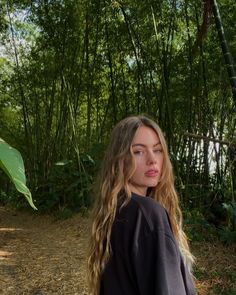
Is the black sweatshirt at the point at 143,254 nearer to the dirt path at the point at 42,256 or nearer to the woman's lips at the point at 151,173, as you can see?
the woman's lips at the point at 151,173

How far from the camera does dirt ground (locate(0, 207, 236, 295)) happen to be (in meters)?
3.35

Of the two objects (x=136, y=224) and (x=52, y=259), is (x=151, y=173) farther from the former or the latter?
(x=52, y=259)

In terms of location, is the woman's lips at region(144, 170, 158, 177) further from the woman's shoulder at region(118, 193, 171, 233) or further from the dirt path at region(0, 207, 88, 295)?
the dirt path at region(0, 207, 88, 295)

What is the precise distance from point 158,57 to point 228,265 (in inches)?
113

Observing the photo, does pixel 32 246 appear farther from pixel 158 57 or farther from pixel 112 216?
pixel 112 216

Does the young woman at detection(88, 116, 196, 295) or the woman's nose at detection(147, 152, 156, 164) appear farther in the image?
the woman's nose at detection(147, 152, 156, 164)

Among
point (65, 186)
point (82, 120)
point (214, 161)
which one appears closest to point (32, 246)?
point (65, 186)

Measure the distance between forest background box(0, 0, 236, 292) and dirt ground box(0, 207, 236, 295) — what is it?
29cm

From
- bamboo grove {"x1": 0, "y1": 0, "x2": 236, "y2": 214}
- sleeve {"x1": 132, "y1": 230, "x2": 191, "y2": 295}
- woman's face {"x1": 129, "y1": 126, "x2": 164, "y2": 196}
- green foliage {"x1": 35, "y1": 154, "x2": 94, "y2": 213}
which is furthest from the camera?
green foliage {"x1": 35, "y1": 154, "x2": 94, "y2": 213}

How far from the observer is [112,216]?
41.9 inches

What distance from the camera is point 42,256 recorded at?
4125 millimetres

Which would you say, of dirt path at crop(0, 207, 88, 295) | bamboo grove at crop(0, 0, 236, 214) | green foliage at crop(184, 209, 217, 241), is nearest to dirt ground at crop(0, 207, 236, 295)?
dirt path at crop(0, 207, 88, 295)

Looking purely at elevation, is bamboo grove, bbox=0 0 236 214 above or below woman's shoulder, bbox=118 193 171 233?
above

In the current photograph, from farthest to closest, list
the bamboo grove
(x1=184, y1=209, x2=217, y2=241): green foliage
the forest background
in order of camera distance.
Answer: the bamboo grove < the forest background < (x1=184, y1=209, x2=217, y2=241): green foliage
